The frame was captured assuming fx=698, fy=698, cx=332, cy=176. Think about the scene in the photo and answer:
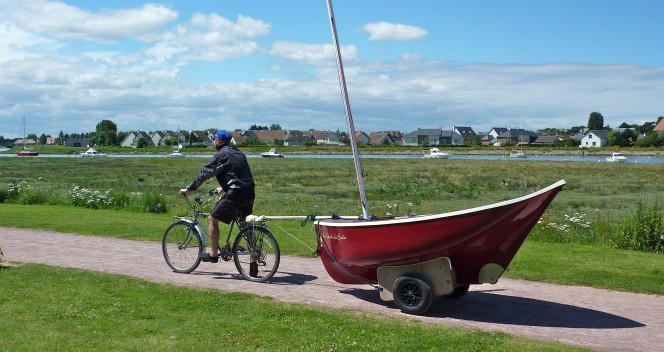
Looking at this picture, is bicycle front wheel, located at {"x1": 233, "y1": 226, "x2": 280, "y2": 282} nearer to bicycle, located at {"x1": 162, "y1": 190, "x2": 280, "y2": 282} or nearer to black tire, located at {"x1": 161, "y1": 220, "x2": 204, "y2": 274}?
bicycle, located at {"x1": 162, "y1": 190, "x2": 280, "y2": 282}

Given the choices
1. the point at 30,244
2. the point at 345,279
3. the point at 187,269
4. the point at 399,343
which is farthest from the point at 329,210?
the point at 399,343

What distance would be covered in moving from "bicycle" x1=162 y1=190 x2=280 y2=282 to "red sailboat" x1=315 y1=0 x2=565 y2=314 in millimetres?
1634

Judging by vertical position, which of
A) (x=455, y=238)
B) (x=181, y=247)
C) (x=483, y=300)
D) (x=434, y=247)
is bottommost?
(x=483, y=300)

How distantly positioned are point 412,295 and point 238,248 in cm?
315

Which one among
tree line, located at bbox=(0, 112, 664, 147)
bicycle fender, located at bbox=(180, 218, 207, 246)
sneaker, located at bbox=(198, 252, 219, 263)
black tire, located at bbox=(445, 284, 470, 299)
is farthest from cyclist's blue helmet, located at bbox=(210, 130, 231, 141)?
tree line, located at bbox=(0, 112, 664, 147)

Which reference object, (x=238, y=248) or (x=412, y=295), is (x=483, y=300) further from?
(x=238, y=248)

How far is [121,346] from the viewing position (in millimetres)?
6738

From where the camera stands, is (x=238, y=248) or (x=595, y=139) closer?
(x=238, y=248)

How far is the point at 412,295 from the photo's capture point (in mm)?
8305

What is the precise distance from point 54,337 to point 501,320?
4854 millimetres

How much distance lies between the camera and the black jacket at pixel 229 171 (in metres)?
10.1

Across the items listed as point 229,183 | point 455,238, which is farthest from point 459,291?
point 229,183

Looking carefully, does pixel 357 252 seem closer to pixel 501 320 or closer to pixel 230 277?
pixel 501 320

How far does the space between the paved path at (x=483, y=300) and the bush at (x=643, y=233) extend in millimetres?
4370
